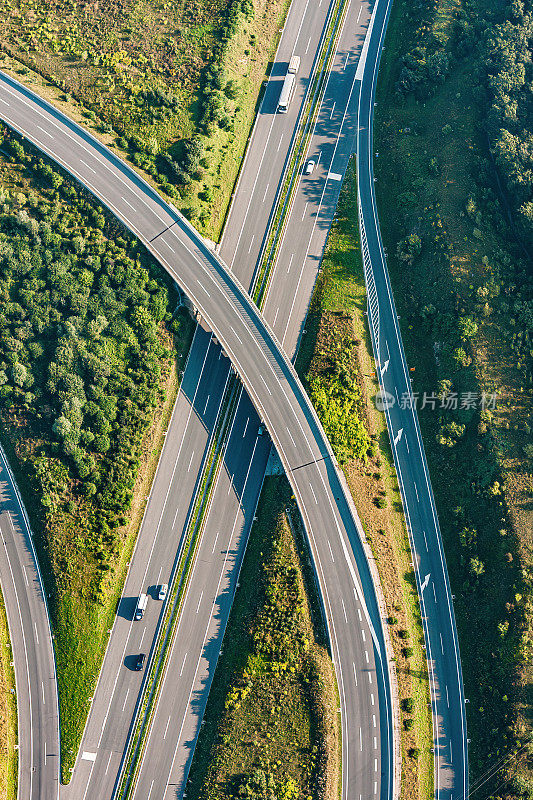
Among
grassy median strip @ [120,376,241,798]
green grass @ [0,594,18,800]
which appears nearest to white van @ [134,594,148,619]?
grassy median strip @ [120,376,241,798]

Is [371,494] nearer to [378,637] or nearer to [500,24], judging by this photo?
[378,637]

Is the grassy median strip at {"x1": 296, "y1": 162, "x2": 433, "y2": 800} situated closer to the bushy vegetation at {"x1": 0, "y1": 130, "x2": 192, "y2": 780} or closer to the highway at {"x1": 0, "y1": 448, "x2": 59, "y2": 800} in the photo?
the bushy vegetation at {"x1": 0, "y1": 130, "x2": 192, "y2": 780}

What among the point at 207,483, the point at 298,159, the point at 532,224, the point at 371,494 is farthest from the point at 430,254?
the point at 207,483

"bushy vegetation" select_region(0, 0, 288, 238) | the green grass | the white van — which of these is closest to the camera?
the green grass

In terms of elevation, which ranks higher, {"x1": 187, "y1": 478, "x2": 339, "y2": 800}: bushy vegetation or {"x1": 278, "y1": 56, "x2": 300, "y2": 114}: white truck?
{"x1": 278, "y1": 56, "x2": 300, "y2": 114}: white truck

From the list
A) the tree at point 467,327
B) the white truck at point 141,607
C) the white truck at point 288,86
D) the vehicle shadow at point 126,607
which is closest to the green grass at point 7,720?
the vehicle shadow at point 126,607

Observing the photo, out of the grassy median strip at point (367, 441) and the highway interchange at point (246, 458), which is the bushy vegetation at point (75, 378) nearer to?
the highway interchange at point (246, 458)

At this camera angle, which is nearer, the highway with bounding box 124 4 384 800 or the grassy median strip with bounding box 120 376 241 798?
the grassy median strip with bounding box 120 376 241 798
